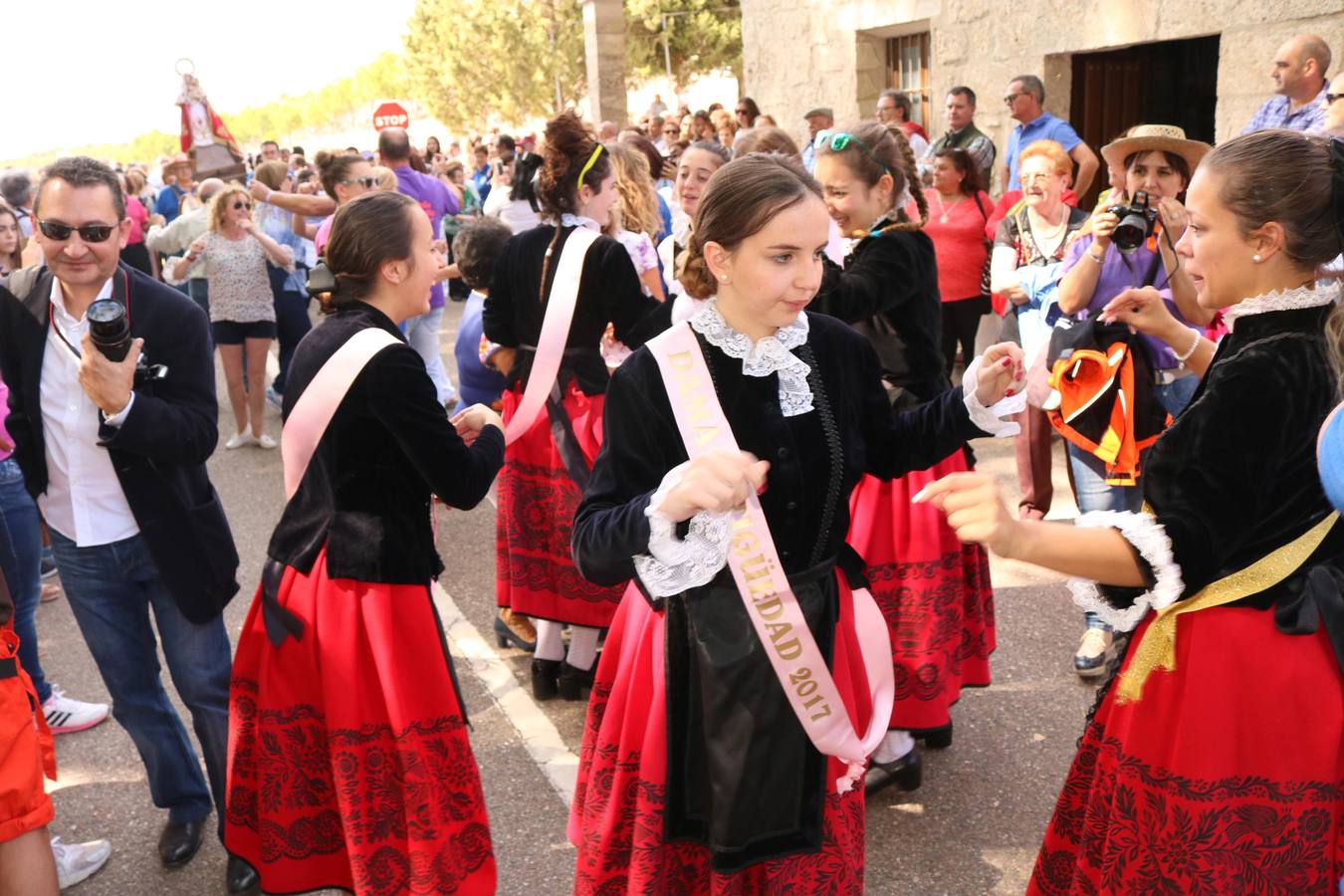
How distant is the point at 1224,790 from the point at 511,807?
2296 millimetres

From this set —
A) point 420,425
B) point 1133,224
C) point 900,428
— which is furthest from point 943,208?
point 420,425

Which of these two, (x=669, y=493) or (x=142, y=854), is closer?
(x=669, y=493)

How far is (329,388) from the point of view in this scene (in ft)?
8.61

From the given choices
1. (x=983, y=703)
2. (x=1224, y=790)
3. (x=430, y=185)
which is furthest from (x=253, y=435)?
(x=1224, y=790)

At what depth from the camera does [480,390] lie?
498 cm

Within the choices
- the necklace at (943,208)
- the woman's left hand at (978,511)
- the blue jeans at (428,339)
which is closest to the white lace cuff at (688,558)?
the woman's left hand at (978,511)

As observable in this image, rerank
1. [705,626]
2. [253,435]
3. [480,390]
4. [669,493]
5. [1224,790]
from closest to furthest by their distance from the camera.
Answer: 1. [669,493]
2. [1224,790]
3. [705,626]
4. [480,390]
5. [253,435]

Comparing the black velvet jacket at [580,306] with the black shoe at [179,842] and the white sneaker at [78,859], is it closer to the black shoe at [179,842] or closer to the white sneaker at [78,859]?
the black shoe at [179,842]

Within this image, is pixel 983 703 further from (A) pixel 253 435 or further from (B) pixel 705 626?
(A) pixel 253 435

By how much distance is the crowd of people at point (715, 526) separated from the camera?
2010 millimetres

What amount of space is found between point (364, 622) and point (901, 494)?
1672mm

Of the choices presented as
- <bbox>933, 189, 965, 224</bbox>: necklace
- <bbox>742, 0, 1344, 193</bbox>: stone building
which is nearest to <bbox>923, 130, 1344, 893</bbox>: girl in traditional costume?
<bbox>933, 189, 965, 224</bbox>: necklace

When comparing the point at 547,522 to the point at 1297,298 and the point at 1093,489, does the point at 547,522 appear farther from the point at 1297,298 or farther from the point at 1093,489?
the point at 1297,298

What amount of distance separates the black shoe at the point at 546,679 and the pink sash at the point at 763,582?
235cm
